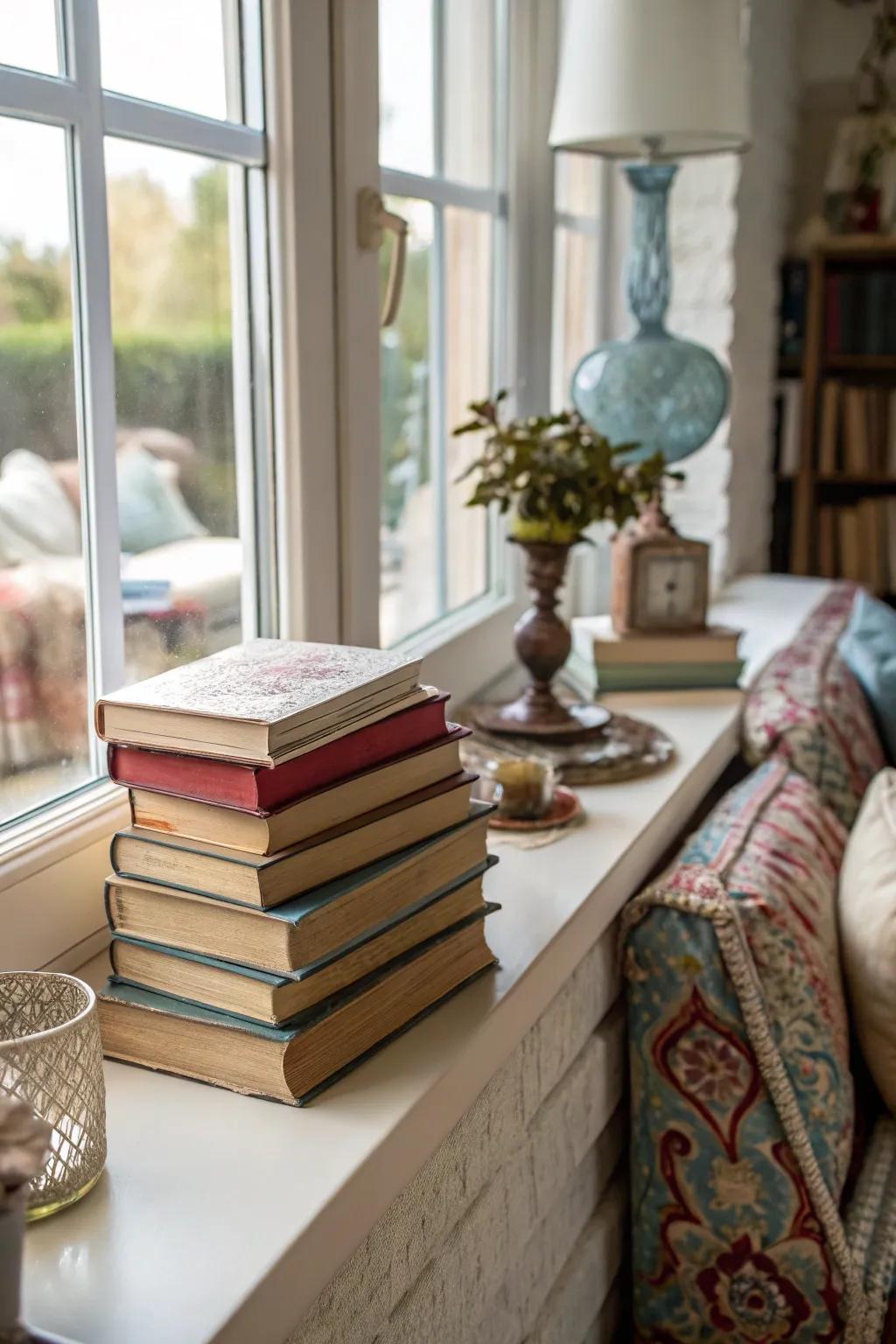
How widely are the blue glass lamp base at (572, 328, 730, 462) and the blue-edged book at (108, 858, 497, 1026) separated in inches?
46.3

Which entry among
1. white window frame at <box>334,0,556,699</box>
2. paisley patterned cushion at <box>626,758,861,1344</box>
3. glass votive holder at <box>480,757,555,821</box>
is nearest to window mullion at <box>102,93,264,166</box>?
white window frame at <box>334,0,556,699</box>

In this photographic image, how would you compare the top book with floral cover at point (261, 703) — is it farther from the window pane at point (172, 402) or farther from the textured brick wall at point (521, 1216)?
the textured brick wall at point (521, 1216)

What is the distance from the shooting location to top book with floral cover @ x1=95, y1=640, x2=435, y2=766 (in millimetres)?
844

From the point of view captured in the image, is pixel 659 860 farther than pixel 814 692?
No

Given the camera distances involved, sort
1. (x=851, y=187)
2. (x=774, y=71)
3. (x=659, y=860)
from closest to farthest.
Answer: (x=659, y=860) < (x=774, y=71) < (x=851, y=187)

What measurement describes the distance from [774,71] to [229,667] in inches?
109

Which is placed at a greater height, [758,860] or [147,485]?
[147,485]

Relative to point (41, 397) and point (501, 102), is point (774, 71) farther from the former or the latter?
point (41, 397)

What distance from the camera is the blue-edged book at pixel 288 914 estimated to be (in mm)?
849

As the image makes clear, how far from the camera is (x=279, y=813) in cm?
85

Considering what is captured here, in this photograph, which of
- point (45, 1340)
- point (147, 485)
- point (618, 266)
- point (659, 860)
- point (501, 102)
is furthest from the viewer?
point (618, 266)

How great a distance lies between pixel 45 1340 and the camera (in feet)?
1.93

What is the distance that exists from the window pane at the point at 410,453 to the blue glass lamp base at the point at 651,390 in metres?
0.34

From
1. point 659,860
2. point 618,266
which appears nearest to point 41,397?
point 659,860
